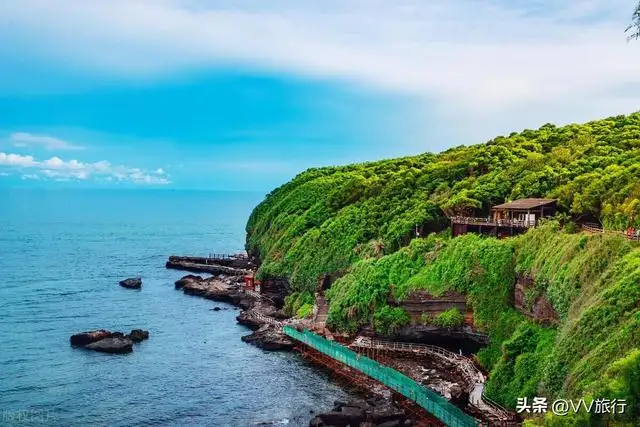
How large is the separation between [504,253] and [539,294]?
8.62m

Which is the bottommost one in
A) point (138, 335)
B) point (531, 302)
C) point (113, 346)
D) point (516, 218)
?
point (113, 346)

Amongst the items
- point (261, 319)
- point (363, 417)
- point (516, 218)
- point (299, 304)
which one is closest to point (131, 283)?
point (261, 319)

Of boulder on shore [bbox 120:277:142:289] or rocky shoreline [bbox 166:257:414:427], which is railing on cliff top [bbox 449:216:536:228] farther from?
boulder on shore [bbox 120:277:142:289]

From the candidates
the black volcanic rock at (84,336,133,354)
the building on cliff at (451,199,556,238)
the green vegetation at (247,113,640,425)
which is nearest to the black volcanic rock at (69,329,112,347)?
the black volcanic rock at (84,336,133,354)

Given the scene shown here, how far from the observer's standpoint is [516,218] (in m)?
70.0

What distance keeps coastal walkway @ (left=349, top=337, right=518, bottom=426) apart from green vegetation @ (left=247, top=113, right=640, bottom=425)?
4.04ft

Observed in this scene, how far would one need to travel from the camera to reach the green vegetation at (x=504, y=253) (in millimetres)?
37656

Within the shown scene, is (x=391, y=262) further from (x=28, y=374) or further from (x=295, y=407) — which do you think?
(x=28, y=374)

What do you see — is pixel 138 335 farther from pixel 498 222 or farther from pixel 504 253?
pixel 498 222

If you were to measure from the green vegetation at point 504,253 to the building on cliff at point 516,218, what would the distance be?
2.74 m

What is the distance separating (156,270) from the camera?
13388 cm

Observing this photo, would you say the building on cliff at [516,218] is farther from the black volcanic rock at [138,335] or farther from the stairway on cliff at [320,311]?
the black volcanic rock at [138,335]

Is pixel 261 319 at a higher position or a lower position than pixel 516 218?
lower

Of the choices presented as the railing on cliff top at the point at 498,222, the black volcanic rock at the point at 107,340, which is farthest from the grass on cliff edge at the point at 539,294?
the black volcanic rock at the point at 107,340
